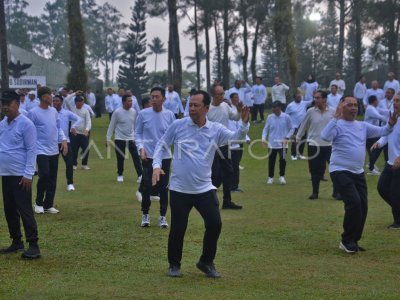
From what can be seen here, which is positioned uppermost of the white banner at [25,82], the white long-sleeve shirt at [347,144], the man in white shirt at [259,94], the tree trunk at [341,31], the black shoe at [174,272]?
the tree trunk at [341,31]

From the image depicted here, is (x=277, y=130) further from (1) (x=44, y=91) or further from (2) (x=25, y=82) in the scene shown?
(2) (x=25, y=82)

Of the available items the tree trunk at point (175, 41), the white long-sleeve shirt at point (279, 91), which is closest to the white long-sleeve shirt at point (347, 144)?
the white long-sleeve shirt at point (279, 91)

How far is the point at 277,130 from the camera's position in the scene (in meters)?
16.8

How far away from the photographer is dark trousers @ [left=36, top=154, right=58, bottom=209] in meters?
11.9

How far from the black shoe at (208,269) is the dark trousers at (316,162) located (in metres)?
7.09

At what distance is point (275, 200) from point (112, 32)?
109 meters

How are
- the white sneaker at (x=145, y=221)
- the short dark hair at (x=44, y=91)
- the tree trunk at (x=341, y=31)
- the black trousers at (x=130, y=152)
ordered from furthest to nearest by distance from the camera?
1. the tree trunk at (x=341, y=31)
2. the black trousers at (x=130, y=152)
3. the short dark hair at (x=44, y=91)
4. the white sneaker at (x=145, y=221)

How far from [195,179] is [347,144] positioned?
2.79 m

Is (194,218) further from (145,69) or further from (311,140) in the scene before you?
(145,69)

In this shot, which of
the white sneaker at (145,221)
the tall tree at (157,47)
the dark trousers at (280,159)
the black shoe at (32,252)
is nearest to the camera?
the black shoe at (32,252)

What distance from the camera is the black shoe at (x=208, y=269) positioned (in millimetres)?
7684

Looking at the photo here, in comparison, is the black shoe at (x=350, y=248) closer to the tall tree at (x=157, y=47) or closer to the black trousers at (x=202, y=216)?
the black trousers at (x=202, y=216)

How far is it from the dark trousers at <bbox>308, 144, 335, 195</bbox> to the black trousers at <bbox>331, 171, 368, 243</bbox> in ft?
16.5

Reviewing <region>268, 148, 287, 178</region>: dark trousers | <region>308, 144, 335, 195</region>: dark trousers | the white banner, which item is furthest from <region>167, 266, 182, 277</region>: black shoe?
the white banner
